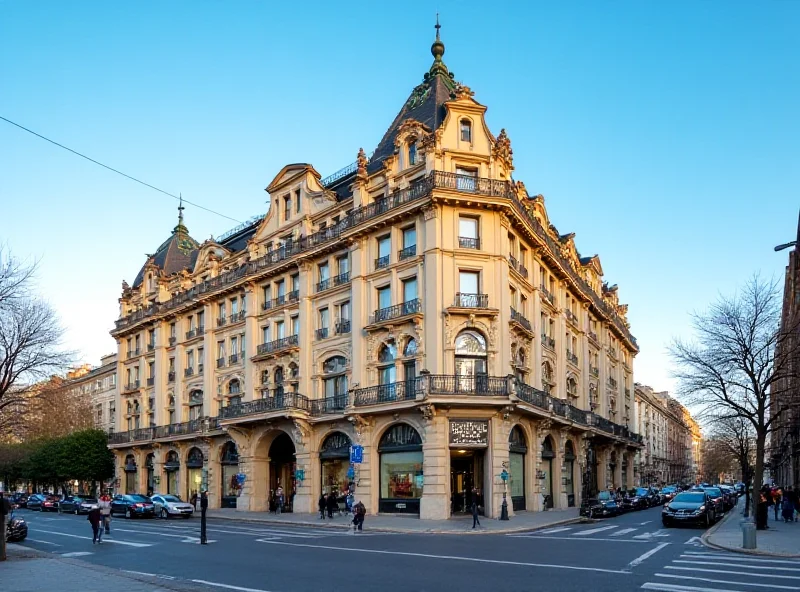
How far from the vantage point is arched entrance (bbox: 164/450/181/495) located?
195 feet

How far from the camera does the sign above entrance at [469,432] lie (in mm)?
37341

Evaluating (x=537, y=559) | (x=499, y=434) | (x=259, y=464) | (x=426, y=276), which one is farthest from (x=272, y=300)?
(x=537, y=559)

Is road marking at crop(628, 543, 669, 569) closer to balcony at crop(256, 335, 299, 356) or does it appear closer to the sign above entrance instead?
the sign above entrance

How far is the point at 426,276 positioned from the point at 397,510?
12158 millimetres

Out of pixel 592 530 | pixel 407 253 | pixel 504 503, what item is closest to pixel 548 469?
pixel 504 503

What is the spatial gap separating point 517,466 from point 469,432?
515 centimetres

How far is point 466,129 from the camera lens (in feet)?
135

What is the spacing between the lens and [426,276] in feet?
127

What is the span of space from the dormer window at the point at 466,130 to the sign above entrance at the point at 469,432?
15.1 metres

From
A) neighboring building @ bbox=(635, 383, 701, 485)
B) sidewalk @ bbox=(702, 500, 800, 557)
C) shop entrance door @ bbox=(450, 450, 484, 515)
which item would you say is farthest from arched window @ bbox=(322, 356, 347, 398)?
neighboring building @ bbox=(635, 383, 701, 485)

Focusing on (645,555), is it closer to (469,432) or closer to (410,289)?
(469,432)

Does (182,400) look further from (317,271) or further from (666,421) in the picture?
(666,421)

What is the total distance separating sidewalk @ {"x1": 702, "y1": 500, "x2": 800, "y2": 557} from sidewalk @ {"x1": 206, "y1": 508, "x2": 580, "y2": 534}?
25.7 ft

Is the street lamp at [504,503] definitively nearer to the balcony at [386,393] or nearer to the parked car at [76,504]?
the balcony at [386,393]
